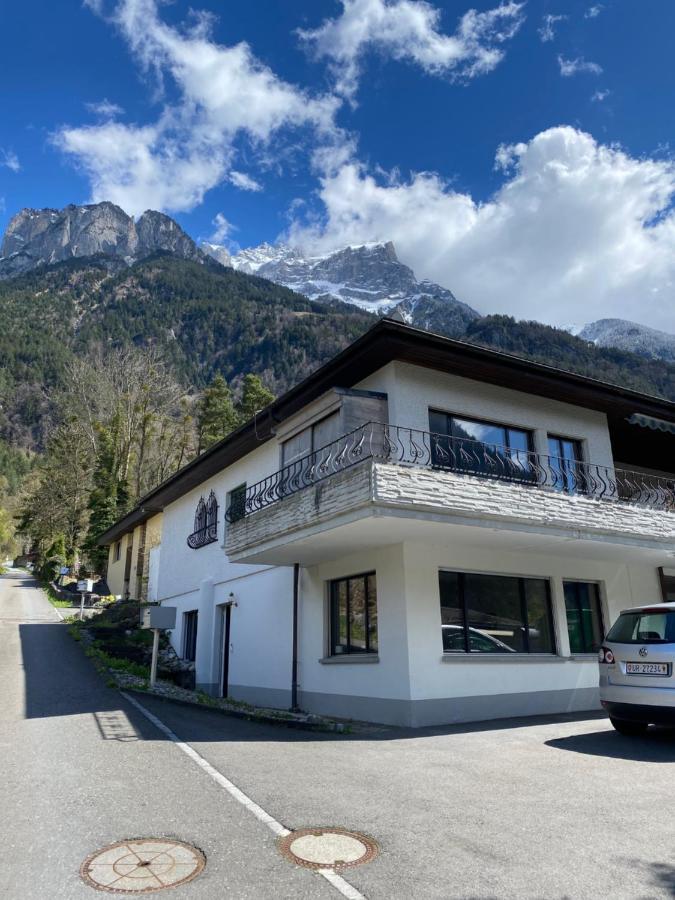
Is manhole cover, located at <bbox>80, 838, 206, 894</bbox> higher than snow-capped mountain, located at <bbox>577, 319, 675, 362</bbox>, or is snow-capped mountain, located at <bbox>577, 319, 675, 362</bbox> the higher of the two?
snow-capped mountain, located at <bbox>577, 319, 675, 362</bbox>

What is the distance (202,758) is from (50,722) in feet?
12.8

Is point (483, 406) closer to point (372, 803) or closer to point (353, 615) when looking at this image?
point (353, 615)

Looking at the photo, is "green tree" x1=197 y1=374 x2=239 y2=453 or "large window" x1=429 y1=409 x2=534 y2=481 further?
"green tree" x1=197 y1=374 x2=239 y2=453

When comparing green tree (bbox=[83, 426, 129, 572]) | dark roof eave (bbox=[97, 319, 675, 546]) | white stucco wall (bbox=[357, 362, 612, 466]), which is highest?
green tree (bbox=[83, 426, 129, 572])

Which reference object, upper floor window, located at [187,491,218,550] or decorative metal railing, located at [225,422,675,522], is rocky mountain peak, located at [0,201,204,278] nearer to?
Result: upper floor window, located at [187,491,218,550]

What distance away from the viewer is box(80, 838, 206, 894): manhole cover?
3814 mm

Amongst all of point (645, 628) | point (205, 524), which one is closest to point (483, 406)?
point (645, 628)

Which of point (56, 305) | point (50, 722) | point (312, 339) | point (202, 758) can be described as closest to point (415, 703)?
point (202, 758)

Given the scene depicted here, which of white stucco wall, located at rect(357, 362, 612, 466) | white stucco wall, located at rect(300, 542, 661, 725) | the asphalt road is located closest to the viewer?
the asphalt road

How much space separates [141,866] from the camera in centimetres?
409

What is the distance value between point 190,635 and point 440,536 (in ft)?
41.7

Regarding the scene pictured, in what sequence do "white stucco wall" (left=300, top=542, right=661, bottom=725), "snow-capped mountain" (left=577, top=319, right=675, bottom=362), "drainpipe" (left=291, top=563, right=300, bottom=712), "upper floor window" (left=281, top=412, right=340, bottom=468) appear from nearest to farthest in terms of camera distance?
"white stucco wall" (left=300, top=542, right=661, bottom=725)
"upper floor window" (left=281, top=412, right=340, bottom=468)
"drainpipe" (left=291, top=563, right=300, bottom=712)
"snow-capped mountain" (left=577, top=319, right=675, bottom=362)

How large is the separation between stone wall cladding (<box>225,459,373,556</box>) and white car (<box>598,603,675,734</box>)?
394cm

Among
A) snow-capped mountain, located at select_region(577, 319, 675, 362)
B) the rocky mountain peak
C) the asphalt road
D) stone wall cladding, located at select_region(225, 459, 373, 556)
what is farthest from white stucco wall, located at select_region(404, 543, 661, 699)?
the rocky mountain peak
